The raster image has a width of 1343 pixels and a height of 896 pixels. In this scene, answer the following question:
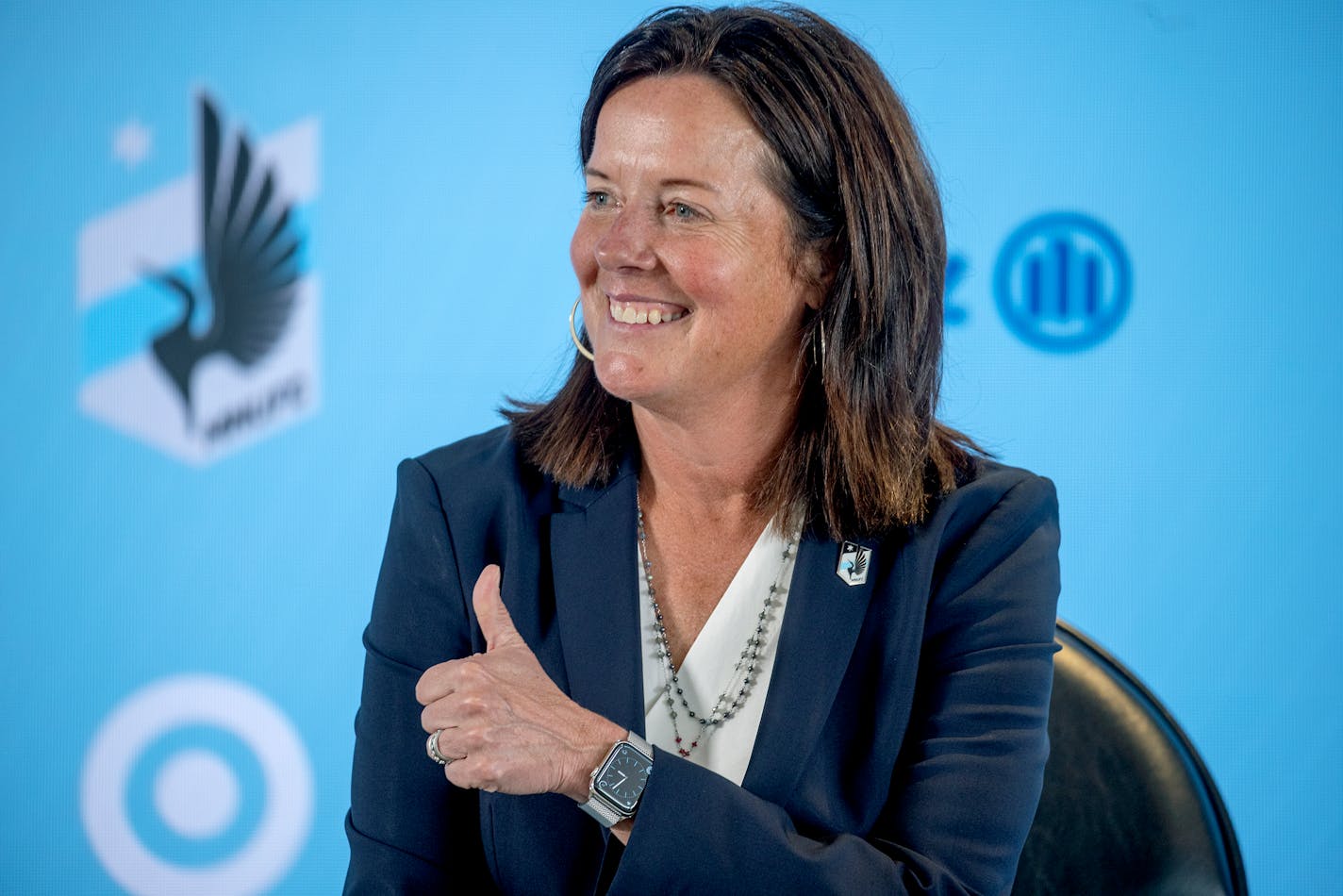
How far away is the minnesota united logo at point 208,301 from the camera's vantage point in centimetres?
287

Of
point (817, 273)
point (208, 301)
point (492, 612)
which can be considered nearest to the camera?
point (492, 612)

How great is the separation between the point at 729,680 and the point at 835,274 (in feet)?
1.77

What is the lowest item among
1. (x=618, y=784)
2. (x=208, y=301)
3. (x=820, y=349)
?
(x=618, y=784)

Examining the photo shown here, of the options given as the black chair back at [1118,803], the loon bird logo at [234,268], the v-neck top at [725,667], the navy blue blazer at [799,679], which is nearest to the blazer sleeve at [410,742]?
the navy blue blazer at [799,679]

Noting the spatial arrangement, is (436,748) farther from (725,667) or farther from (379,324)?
(379,324)

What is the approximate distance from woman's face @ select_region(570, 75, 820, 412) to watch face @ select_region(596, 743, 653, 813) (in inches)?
17.2

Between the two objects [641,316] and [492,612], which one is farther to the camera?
[641,316]

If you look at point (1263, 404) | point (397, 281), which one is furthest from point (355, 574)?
point (1263, 404)

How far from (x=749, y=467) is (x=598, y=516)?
0.22 meters

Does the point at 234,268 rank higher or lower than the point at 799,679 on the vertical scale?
higher

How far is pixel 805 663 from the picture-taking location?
1536 millimetres

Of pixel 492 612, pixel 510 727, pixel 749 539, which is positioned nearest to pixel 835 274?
pixel 749 539

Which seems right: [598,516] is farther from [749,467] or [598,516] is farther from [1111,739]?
[1111,739]

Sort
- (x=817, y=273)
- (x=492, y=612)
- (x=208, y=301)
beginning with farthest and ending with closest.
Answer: (x=208, y=301)
(x=817, y=273)
(x=492, y=612)
